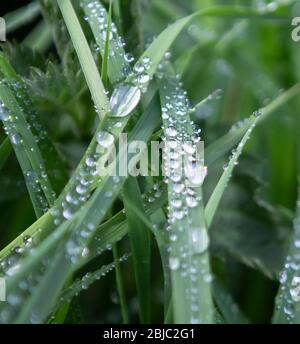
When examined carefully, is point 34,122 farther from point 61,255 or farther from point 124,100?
point 61,255

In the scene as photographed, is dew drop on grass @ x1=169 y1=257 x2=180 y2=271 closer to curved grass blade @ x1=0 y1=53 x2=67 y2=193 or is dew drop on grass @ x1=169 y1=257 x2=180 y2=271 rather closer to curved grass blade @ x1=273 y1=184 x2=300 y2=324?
curved grass blade @ x1=273 y1=184 x2=300 y2=324

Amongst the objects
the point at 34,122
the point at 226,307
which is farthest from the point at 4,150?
the point at 226,307

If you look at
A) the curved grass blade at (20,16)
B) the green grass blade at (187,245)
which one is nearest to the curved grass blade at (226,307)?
the green grass blade at (187,245)

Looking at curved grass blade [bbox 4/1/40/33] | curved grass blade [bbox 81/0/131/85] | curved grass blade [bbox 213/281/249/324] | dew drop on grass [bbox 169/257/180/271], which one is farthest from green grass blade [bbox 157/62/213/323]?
curved grass blade [bbox 4/1/40/33]

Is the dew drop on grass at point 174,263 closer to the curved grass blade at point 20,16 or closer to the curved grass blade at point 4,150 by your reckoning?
the curved grass blade at point 4,150

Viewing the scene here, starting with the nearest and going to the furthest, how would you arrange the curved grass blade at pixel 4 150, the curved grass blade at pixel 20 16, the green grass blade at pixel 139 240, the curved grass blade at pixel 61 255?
1. the curved grass blade at pixel 61 255
2. the green grass blade at pixel 139 240
3. the curved grass blade at pixel 4 150
4. the curved grass blade at pixel 20 16

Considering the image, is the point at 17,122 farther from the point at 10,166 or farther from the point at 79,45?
the point at 10,166

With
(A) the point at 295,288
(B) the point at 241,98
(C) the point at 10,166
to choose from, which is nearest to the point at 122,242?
(C) the point at 10,166

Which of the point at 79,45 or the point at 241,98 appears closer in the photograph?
the point at 79,45

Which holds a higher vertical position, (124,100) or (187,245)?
(124,100)

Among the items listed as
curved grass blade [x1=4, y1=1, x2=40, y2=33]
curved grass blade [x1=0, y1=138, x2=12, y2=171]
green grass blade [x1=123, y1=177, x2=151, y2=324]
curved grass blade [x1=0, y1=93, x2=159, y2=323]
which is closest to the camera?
curved grass blade [x1=0, y1=93, x2=159, y2=323]

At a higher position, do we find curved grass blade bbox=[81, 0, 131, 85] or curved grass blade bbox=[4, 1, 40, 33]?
curved grass blade bbox=[4, 1, 40, 33]
